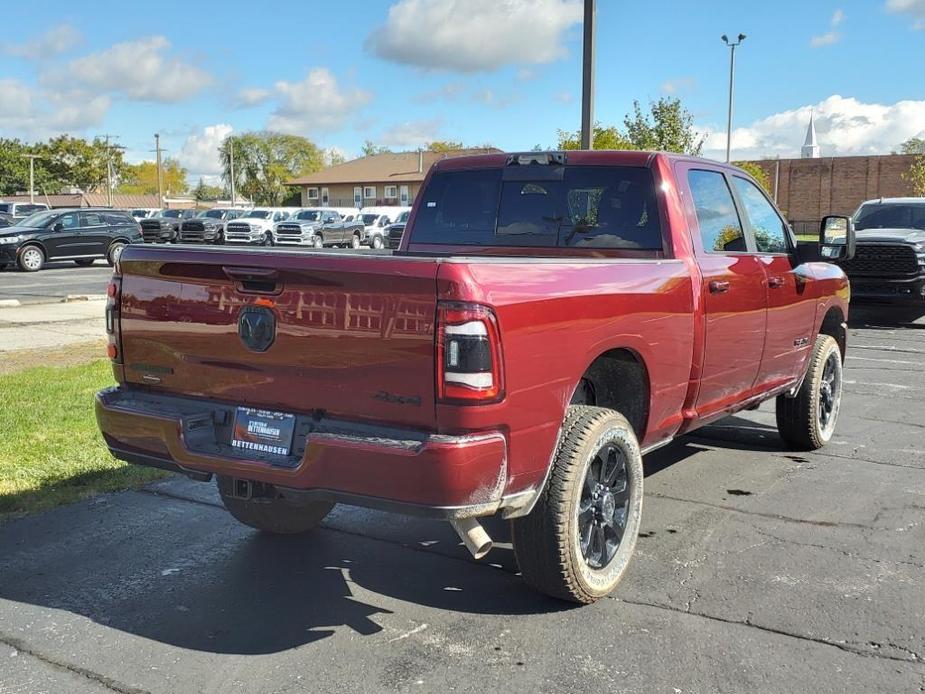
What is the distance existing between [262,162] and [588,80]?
4717 inches

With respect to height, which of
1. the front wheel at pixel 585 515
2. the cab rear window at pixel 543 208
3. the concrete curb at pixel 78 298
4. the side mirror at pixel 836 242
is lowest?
the concrete curb at pixel 78 298

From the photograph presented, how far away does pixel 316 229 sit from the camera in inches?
1613

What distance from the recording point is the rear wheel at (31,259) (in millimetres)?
26469

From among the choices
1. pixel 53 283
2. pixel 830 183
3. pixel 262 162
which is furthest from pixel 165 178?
pixel 53 283

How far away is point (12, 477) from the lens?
19.4 feet

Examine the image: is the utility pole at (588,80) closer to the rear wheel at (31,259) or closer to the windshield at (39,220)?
the rear wheel at (31,259)

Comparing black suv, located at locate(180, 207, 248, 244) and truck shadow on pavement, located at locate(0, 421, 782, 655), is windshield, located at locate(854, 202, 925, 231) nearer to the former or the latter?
truck shadow on pavement, located at locate(0, 421, 782, 655)

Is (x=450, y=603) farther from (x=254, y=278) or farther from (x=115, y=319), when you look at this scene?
(x=115, y=319)

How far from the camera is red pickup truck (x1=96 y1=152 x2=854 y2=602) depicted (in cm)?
338

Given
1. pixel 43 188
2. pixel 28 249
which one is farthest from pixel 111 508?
pixel 43 188

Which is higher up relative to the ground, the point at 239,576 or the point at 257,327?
the point at 257,327

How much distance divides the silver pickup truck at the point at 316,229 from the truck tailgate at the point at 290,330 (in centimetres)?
3339

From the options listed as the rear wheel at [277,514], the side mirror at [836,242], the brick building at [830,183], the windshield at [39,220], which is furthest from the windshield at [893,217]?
the brick building at [830,183]

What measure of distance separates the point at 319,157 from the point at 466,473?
132 meters
